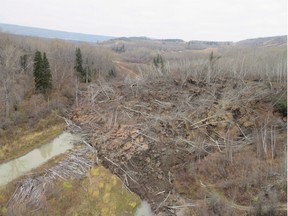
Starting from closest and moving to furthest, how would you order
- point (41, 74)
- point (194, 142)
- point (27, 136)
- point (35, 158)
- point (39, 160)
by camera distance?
point (39, 160) < point (35, 158) < point (194, 142) < point (27, 136) < point (41, 74)

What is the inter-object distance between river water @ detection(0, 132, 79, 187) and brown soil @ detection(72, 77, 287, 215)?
2092 millimetres

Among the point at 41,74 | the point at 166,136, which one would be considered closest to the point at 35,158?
the point at 166,136

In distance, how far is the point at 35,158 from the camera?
2255cm

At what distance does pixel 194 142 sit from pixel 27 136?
13936mm

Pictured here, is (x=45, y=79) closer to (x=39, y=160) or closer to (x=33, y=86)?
(x=33, y=86)

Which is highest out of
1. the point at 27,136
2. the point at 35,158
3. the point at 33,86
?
the point at 33,86

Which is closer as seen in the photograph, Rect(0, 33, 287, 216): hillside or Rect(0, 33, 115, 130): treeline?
Rect(0, 33, 287, 216): hillside

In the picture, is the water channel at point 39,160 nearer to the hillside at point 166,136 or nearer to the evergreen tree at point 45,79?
the hillside at point 166,136

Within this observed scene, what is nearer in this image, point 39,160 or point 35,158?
point 39,160

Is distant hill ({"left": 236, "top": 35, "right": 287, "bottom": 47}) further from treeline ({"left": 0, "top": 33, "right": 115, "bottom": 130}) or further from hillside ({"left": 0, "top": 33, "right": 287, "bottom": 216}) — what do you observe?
treeline ({"left": 0, "top": 33, "right": 115, "bottom": 130})

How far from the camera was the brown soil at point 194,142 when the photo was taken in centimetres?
1750

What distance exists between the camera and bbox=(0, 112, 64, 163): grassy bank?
23020mm

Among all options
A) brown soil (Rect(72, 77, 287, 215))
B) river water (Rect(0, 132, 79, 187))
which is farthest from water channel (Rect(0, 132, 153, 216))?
brown soil (Rect(72, 77, 287, 215))

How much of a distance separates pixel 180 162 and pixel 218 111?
7.26 m
